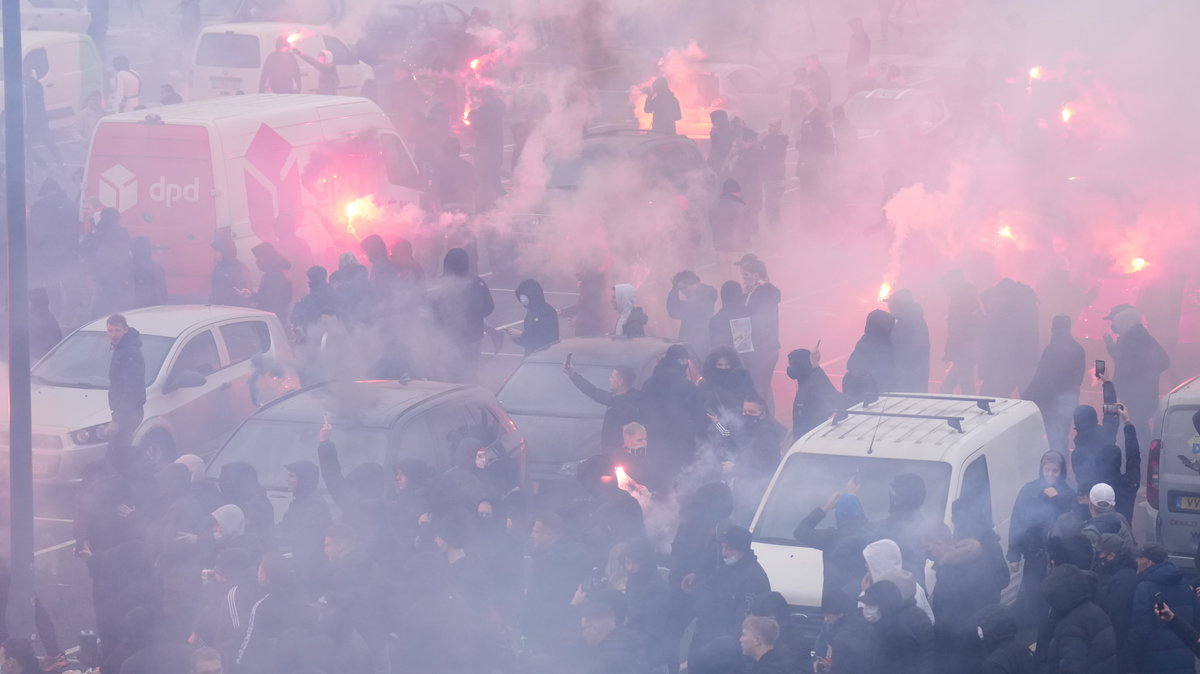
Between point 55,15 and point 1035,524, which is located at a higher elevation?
point 55,15

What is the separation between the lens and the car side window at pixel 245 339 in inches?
476

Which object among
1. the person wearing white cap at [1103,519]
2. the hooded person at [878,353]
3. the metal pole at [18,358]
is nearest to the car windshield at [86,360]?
the metal pole at [18,358]

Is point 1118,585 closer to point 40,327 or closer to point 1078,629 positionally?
point 1078,629

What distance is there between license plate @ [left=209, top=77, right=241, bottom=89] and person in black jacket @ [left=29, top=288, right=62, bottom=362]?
38.1ft

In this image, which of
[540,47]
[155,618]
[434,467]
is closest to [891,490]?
[434,467]

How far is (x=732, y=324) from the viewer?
11.5 metres

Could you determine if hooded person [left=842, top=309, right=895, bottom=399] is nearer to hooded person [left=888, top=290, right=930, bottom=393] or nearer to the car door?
hooded person [left=888, top=290, right=930, bottom=393]

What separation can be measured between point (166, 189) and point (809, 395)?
7190 mm

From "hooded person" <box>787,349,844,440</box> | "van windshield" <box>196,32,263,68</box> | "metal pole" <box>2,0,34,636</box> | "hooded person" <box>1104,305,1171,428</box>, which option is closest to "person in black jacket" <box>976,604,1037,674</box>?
"hooded person" <box>787,349,844,440</box>

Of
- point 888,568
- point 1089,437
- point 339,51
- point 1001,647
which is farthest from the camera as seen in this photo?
point 339,51

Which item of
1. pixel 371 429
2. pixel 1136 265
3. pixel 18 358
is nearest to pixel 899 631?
pixel 371 429

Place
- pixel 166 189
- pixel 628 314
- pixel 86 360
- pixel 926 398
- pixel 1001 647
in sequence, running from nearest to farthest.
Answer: pixel 1001 647 → pixel 926 398 → pixel 86 360 → pixel 628 314 → pixel 166 189

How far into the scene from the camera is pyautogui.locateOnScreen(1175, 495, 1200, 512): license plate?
8945mm

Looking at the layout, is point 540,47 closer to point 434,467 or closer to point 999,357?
point 999,357
